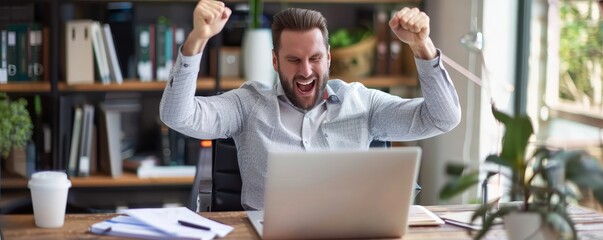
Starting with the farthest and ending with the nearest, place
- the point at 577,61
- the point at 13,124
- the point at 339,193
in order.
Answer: the point at 13,124
the point at 577,61
the point at 339,193

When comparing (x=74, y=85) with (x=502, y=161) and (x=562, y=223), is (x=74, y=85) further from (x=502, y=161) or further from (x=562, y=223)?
(x=562, y=223)

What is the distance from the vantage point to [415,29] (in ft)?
8.48

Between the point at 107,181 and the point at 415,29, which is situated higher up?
the point at 415,29

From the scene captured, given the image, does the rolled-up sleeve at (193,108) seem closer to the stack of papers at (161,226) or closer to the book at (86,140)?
the stack of papers at (161,226)

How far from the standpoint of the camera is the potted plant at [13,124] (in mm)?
3955

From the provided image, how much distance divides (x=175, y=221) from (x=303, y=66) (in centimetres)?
68

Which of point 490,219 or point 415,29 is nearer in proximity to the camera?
point 490,219

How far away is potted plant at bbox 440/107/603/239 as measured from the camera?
1906 mm

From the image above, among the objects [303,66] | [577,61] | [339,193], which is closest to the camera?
[339,193]

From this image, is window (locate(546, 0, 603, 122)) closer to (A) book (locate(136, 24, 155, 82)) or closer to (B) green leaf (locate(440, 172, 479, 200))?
(A) book (locate(136, 24, 155, 82))

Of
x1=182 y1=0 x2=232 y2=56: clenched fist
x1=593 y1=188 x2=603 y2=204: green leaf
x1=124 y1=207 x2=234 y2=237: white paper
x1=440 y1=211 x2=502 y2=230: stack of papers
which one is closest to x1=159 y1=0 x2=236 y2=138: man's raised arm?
x1=182 y1=0 x2=232 y2=56: clenched fist

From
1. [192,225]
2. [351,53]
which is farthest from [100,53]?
[192,225]

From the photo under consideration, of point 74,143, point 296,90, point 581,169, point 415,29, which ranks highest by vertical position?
point 415,29

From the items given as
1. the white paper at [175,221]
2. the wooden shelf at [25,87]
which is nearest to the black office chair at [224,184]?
→ the white paper at [175,221]
